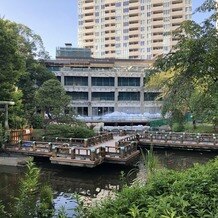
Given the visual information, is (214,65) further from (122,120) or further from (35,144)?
(122,120)

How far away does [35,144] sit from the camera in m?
23.4

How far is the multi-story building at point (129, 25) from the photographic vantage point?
9594cm

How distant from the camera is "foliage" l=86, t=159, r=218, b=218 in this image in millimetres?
5445

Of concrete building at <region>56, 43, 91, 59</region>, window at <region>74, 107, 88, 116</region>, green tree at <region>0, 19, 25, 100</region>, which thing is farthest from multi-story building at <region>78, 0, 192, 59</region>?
green tree at <region>0, 19, 25, 100</region>

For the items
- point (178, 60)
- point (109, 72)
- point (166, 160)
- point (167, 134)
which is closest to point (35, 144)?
point (166, 160)

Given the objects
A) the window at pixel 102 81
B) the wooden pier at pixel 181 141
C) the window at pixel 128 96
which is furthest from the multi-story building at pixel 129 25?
the wooden pier at pixel 181 141

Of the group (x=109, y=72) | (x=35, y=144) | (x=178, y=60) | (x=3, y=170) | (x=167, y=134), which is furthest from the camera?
(x=109, y=72)

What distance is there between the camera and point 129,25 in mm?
100375

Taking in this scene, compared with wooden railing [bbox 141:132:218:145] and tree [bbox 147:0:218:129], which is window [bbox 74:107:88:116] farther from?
tree [bbox 147:0:218:129]

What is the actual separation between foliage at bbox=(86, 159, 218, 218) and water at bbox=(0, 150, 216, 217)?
6.61 meters

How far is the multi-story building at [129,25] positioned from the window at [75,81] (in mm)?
39736

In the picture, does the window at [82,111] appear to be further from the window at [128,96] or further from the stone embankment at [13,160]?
the stone embankment at [13,160]

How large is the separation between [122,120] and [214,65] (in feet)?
135

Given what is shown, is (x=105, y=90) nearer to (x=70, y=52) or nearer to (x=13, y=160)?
(x=70, y=52)
